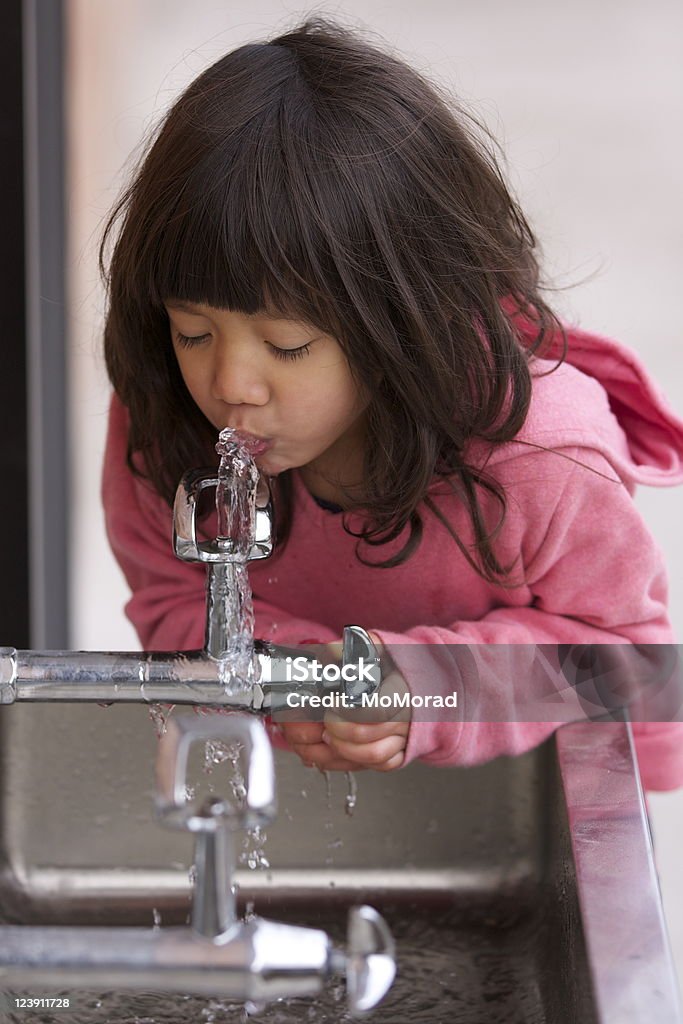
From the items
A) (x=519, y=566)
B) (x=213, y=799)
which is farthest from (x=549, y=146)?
(x=213, y=799)

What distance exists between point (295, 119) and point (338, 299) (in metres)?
0.08

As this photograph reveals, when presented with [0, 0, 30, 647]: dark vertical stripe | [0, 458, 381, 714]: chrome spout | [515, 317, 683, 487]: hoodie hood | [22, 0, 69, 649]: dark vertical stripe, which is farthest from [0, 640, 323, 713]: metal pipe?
[22, 0, 69, 649]: dark vertical stripe

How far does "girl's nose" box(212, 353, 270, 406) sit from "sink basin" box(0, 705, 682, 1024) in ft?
0.80

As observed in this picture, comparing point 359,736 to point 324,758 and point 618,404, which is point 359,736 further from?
point 618,404

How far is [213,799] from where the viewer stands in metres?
0.44

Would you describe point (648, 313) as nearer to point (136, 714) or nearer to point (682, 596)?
point (682, 596)

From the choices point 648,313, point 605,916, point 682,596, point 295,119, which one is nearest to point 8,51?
point 295,119

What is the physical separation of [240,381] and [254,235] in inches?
2.4

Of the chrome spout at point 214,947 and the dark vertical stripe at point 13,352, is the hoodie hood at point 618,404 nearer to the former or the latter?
the chrome spout at point 214,947

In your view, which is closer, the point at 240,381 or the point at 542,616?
the point at 240,381

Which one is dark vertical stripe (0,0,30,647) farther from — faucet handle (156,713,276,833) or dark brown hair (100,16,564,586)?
faucet handle (156,713,276,833)

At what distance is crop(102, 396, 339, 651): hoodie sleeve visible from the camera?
748mm

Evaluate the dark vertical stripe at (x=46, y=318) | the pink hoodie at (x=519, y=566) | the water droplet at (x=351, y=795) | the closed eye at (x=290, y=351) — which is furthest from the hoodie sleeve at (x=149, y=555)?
the dark vertical stripe at (x=46, y=318)

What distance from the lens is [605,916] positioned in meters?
0.53
